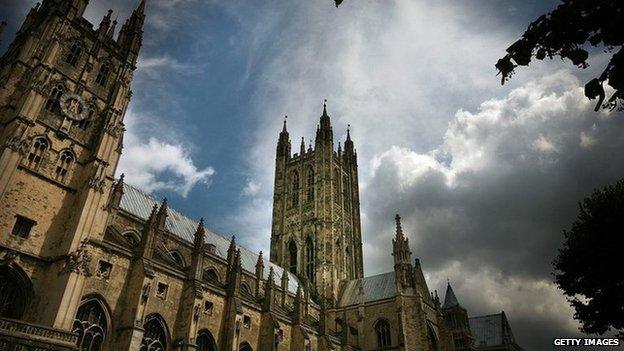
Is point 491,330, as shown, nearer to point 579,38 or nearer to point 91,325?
point 91,325

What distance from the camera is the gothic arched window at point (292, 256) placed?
4969 cm

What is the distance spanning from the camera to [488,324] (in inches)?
2125

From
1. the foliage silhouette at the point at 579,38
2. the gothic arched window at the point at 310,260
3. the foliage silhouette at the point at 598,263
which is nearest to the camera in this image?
the foliage silhouette at the point at 579,38

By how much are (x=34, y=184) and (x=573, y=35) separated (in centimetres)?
2453

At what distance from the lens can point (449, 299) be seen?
5638cm

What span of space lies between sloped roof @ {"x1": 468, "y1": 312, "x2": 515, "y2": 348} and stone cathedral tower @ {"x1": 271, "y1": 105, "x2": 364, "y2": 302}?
58.7ft

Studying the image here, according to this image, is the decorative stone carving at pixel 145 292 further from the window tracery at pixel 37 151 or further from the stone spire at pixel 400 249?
the stone spire at pixel 400 249

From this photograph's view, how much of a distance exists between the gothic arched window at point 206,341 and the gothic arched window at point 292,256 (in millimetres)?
25207

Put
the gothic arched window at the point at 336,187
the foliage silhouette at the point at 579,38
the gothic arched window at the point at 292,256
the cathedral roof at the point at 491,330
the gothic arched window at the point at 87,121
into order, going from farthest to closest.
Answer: the gothic arched window at the point at 336,187
the cathedral roof at the point at 491,330
the gothic arched window at the point at 292,256
the gothic arched window at the point at 87,121
the foliage silhouette at the point at 579,38

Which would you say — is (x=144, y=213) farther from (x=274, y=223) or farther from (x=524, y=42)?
(x=524, y=42)

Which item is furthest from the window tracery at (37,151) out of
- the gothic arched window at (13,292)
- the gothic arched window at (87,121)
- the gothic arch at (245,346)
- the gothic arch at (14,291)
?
the gothic arch at (245,346)

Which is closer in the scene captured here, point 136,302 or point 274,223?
point 136,302

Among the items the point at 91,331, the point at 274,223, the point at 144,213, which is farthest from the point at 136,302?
the point at 274,223

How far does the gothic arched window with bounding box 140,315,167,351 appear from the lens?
21188mm
